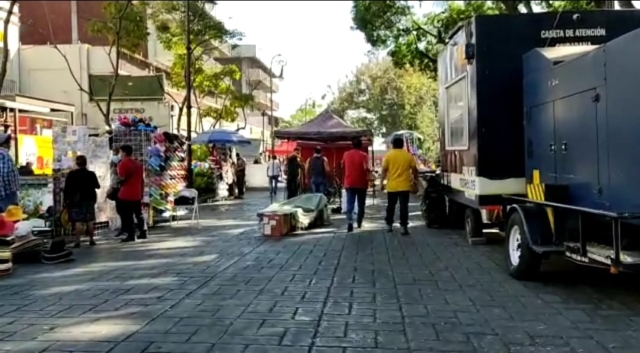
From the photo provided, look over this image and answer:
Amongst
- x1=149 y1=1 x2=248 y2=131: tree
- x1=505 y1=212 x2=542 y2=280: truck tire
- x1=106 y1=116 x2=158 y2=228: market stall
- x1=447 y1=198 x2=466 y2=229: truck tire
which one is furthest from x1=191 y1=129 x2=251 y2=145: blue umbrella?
x1=505 y1=212 x2=542 y2=280: truck tire

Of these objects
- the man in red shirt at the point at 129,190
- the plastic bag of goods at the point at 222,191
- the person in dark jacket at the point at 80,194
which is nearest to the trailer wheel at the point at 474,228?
the man in red shirt at the point at 129,190

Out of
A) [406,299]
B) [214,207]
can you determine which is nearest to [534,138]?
[406,299]

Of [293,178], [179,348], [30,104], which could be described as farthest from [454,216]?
[30,104]

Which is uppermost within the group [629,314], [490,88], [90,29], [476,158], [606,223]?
[90,29]

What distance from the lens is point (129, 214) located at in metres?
13.1

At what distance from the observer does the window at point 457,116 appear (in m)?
11.2

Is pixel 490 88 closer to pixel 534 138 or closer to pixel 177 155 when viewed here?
pixel 534 138

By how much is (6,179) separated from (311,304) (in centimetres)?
542

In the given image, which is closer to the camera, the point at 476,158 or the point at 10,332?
the point at 10,332

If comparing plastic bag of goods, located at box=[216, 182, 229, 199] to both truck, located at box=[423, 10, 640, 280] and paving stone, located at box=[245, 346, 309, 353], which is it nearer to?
truck, located at box=[423, 10, 640, 280]

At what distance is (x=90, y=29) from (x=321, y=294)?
1597cm

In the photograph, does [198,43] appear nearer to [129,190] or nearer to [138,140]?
[138,140]

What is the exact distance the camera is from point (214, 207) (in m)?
22.6

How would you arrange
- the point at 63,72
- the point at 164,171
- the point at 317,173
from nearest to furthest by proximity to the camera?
1. the point at 164,171
2. the point at 317,173
3. the point at 63,72
